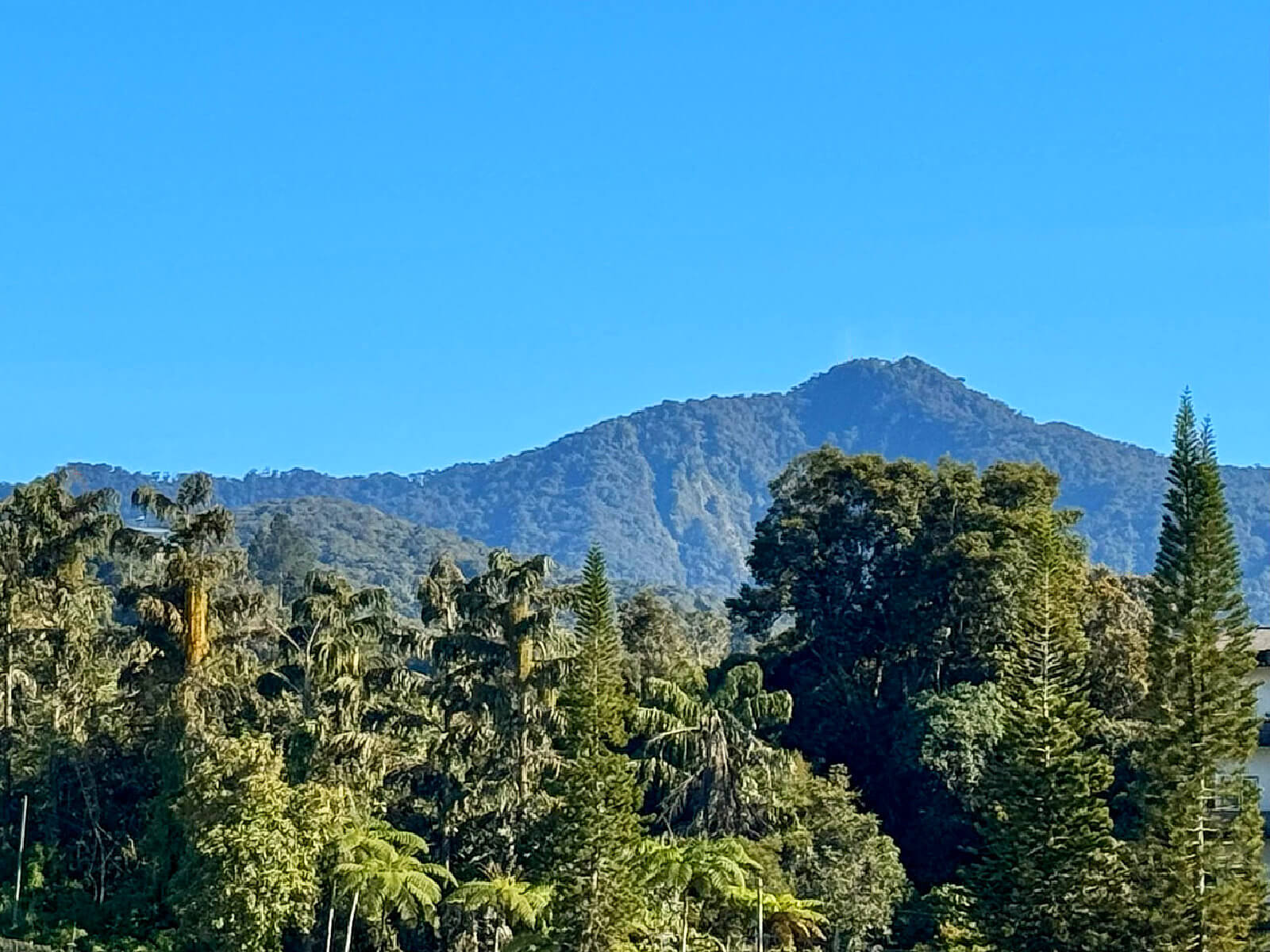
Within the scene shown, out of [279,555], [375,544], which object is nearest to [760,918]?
[279,555]

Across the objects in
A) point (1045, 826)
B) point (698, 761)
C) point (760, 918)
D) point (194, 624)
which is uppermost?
point (194, 624)

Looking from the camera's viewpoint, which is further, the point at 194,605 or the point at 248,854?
the point at 194,605

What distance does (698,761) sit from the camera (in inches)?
1433

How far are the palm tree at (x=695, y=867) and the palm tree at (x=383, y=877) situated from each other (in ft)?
12.3

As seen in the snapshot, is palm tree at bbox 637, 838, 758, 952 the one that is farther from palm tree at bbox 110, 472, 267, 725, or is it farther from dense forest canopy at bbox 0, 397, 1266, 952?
palm tree at bbox 110, 472, 267, 725

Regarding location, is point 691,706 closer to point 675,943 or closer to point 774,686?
point 675,943

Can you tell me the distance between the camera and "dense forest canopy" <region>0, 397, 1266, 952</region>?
92.7ft

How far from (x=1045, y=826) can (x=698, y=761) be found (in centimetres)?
893

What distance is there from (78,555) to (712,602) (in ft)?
487

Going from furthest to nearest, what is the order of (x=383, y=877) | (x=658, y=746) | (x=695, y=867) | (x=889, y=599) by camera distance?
(x=889, y=599) < (x=658, y=746) < (x=383, y=877) < (x=695, y=867)

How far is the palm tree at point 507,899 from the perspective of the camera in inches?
1231

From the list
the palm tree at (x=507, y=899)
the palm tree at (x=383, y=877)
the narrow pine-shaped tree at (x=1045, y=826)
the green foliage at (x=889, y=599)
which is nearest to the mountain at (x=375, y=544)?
the green foliage at (x=889, y=599)

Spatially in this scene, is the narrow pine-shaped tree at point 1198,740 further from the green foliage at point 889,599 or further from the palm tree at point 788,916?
the green foliage at point 889,599

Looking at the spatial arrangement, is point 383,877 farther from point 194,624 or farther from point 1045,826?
point 1045,826
